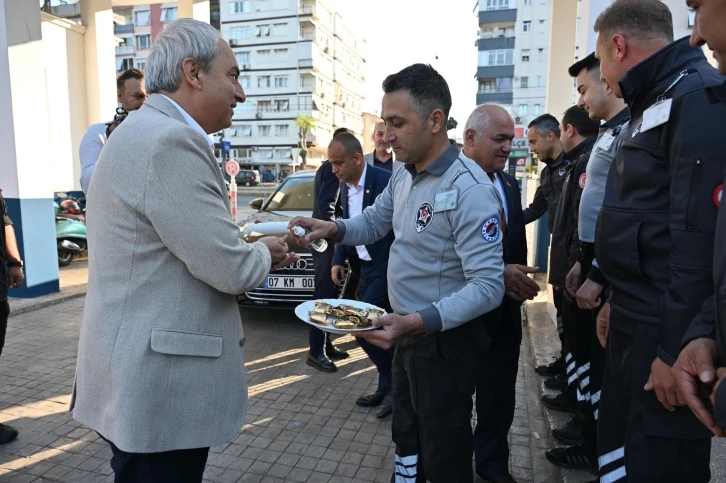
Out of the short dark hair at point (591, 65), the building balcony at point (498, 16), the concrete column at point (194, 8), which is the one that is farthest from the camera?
the building balcony at point (498, 16)

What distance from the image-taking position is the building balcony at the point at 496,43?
153 ft

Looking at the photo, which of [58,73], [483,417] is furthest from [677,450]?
[58,73]

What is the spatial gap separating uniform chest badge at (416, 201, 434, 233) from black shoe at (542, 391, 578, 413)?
89.0 inches

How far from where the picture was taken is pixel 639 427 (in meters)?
1.59

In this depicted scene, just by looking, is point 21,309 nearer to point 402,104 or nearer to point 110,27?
point 402,104

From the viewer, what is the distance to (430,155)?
6.95 feet

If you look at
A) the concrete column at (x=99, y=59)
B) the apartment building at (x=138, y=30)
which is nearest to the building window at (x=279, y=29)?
the apartment building at (x=138, y=30)

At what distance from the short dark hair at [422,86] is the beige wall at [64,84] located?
32.7 feet

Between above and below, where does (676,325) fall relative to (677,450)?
above

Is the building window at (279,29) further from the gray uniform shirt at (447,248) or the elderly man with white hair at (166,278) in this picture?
the elderly man with white hair at (166,278)

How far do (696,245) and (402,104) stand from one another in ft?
3.90

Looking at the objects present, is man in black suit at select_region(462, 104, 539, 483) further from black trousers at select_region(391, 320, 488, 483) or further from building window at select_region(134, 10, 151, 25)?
building window at select_region(134, 10, 151, 25)

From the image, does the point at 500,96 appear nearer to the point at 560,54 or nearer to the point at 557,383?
the point at 560,54

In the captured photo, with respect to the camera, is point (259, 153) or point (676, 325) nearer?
point (676, 325)
